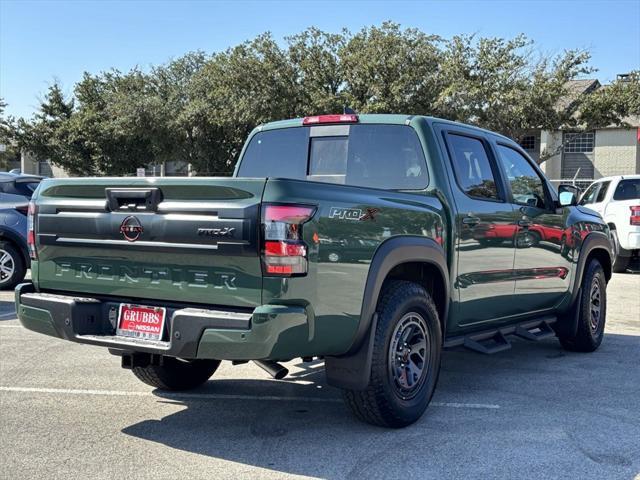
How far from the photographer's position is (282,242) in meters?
3.61

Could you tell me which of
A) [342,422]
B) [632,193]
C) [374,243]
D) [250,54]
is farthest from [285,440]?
[250,54]

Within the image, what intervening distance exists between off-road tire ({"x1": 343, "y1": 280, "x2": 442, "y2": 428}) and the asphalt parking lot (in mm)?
120

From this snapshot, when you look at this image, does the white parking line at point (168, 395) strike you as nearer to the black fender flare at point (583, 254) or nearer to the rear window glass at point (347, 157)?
the rear window glass at point (347, 157)

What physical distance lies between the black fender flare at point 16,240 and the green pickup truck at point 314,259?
5.70 metres

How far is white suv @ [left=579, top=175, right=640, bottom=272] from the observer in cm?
1337

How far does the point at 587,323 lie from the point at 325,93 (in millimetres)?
29263

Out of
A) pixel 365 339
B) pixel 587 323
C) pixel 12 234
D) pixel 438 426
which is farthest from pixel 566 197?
pixel 12 234

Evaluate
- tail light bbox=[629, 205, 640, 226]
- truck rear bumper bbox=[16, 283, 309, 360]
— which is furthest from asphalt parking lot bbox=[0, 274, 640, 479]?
tail light bbox=[629, 205, 640, 226]

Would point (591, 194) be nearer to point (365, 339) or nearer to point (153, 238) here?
point (365, 339)

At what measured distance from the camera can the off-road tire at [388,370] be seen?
165 inches

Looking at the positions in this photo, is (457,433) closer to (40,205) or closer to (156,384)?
A: (156,384)

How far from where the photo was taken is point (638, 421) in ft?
15.4

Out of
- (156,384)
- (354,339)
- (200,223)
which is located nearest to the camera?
(200,223)

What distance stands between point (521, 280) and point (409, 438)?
2.07 meters
